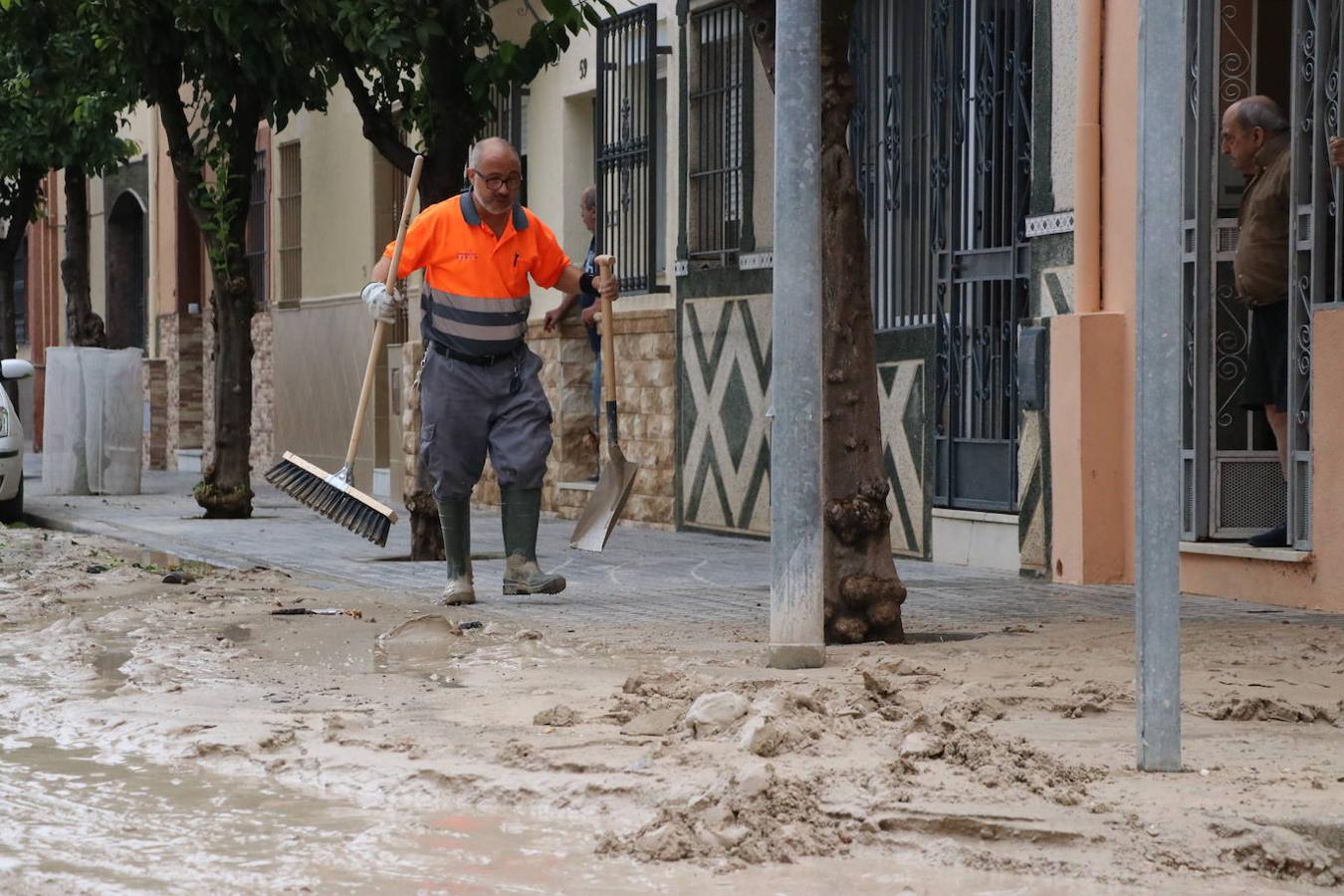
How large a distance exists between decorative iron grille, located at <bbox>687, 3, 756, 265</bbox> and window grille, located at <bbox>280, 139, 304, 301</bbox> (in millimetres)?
9499

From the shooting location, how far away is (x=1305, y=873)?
4582 millimetres

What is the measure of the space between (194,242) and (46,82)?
6.35 metres

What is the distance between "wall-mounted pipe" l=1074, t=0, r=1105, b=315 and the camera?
35.1ft

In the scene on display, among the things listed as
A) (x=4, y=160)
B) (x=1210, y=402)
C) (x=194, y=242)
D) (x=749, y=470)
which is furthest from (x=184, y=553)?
(x=194, y=242)

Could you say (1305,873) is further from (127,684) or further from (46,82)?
(46,82)

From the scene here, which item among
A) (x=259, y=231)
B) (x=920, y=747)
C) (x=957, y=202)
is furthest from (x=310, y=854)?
(x=259, y=231)

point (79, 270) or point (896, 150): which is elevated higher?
point (79, 270)

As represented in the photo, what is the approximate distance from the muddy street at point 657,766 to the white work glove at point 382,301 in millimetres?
2094

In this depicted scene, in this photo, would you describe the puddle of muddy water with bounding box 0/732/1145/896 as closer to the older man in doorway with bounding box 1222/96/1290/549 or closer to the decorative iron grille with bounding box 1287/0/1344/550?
the decorative iron grille with bounding box 1287/0/1344/550

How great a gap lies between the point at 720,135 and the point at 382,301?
5269 mm

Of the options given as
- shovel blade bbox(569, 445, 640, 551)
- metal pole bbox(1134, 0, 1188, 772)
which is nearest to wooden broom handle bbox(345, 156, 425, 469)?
shovel blade bbox(569, 445, 640, 551)

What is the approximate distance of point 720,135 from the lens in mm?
15031

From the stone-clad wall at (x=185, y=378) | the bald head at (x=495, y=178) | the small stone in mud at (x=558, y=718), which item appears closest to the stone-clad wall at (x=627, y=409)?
the bald head at (x=495, y=178)

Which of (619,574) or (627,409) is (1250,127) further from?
(627,409)
